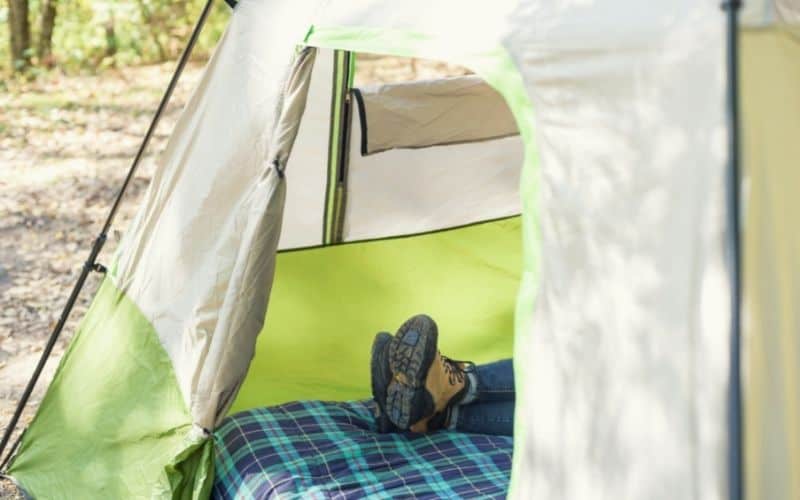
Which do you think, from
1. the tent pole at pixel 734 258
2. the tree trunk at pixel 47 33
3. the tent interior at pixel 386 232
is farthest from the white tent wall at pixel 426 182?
the tree trunk at pixel 47 33

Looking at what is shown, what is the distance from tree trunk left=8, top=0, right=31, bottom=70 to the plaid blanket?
196 inches

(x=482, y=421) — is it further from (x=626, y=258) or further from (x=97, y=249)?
(x=626, y=258)

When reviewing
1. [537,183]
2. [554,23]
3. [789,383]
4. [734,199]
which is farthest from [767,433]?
[554,23]

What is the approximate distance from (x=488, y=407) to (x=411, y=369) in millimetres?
330

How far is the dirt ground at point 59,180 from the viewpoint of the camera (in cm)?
467

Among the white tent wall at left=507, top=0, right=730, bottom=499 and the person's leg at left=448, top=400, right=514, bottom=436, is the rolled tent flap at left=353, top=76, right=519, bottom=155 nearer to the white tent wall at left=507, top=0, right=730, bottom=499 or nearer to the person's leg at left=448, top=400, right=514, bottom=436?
the person's leg at left=448, top=400, right=514, bottom=436

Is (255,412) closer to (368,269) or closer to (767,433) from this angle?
(368,269)

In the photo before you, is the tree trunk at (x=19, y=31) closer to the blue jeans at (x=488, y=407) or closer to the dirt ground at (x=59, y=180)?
the dirt ground at (x=59, y=180)

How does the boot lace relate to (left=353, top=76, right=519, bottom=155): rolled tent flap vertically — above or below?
below

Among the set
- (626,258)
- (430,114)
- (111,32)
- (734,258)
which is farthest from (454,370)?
(111,32)

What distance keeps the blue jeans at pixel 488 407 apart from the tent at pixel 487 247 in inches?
13.5

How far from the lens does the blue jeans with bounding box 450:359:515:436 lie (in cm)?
322

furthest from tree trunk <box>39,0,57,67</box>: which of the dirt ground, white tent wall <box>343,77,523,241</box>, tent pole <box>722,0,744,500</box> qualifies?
tent pole <box>722,0,744,500</box>

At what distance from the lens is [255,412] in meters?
3.26
